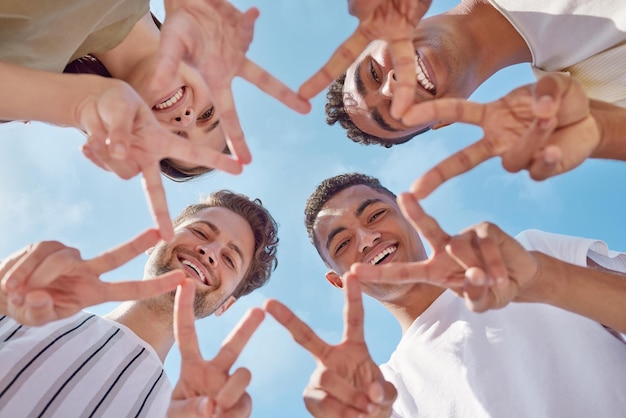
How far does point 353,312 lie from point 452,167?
2.62ft

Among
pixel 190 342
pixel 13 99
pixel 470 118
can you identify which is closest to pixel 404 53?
pixel 470 118

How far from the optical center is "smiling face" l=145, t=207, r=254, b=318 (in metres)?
4.45

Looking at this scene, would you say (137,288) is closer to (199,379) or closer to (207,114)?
(199,379)

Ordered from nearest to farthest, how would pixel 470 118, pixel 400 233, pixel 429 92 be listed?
pixel 470 118 < pixel 429 92 < pixel 400 233

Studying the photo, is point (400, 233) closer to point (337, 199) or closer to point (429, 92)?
point (337, 199)

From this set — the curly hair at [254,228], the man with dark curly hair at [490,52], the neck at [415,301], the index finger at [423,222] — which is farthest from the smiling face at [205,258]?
the index finger at [423,222]

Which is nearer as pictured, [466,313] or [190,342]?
[190,342]

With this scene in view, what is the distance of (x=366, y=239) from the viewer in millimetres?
4176

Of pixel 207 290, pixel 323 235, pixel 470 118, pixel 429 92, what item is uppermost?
pixel 470 118

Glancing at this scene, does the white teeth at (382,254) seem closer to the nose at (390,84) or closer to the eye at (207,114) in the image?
the nose at (390,84)

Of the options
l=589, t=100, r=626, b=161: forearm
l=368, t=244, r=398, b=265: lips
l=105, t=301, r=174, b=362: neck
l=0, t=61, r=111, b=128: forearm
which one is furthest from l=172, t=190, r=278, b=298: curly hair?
l=589, t=100, r=626, b=161: forearm

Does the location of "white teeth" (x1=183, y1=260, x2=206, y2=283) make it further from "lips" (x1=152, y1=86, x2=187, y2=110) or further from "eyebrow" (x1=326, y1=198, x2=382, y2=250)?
"lips" (x1=152, y1=86, x2=187, y2=110)

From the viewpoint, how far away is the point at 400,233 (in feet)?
14.0

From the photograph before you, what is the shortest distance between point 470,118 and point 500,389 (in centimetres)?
174
